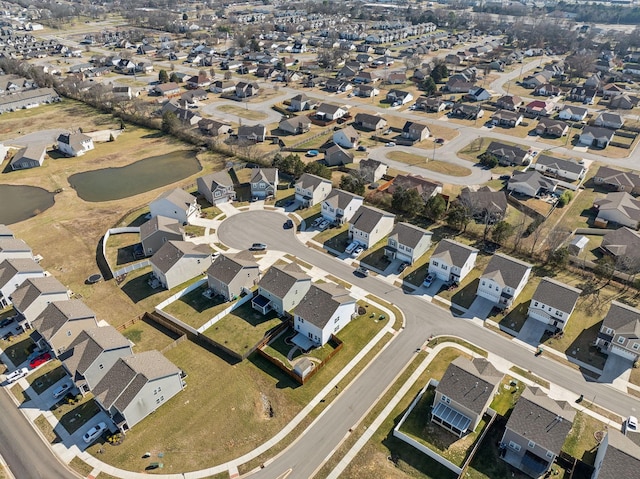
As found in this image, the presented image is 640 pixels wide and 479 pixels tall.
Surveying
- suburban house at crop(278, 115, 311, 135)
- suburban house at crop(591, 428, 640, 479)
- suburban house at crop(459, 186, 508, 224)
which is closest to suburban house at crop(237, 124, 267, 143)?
suburban house at crop(278, 115, 311, 135)

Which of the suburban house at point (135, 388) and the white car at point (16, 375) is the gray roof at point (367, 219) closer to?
the suburban house at point (135, 388)

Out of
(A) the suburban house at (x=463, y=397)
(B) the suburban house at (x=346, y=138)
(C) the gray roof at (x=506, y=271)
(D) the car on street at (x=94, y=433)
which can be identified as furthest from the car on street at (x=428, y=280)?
(B) the suburban house at (x=346, y=138)

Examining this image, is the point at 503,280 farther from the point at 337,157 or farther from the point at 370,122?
the point at 370,122

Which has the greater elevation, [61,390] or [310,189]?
[310,189]

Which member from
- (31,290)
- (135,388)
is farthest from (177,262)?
(135,388)

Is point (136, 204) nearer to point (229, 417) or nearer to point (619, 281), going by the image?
point (229, 417)
